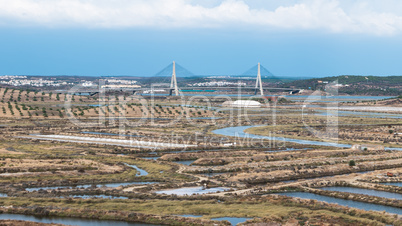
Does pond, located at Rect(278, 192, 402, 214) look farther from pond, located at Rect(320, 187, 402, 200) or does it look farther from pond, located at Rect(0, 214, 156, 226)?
pond, located at Rect(0, 214, 156, 226)

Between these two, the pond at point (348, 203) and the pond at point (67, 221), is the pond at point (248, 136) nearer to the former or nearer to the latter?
the pond at point (348, 203)

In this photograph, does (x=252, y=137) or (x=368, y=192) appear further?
(x=252, y=137)

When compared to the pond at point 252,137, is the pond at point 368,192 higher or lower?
lower

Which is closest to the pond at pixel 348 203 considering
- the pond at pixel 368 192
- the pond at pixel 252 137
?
the pond at pixel 368 192

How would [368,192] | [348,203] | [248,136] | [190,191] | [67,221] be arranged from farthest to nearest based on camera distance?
[248,136]
[368,192]
[190,191]
[348,203]
[67,221]

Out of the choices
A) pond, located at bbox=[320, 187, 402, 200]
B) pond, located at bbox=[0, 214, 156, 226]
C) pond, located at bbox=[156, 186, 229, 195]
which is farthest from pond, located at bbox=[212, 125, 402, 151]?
Result: pond, located at bbox=[0, 214, 156, 226]

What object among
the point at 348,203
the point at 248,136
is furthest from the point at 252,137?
the point at 348,203

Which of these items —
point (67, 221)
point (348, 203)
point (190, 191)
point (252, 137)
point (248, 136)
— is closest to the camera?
point (67, 221)

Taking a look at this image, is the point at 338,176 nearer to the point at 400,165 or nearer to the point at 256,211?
the point at 400,165

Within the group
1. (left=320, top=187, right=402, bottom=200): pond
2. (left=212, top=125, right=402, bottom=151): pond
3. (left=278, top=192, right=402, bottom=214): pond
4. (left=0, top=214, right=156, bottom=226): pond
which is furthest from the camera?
(left=212, top=125, right=402, bottom=151): pond

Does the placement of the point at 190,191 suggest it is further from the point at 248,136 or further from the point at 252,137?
the point at 248,136

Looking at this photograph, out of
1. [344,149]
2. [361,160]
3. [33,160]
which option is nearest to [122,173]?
[33,160]
